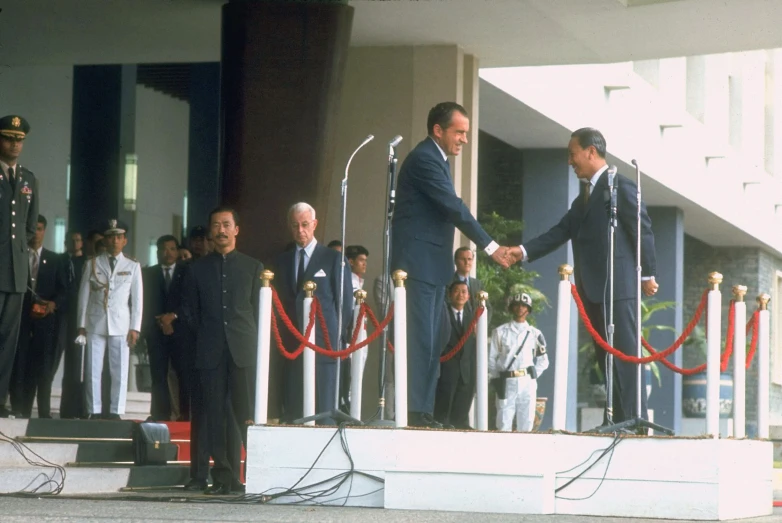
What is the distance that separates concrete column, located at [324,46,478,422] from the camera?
1253 cm

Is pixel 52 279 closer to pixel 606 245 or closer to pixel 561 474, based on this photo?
pixel 606 245

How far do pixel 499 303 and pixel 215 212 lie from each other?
8.16 metres

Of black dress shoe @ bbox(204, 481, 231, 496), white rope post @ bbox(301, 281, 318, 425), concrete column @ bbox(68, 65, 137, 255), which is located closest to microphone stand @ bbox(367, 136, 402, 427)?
white rope post @ bbox(301, 281, 318, 425)

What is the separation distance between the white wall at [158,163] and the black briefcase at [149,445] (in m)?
11.9

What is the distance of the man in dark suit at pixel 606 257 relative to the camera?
7.33m

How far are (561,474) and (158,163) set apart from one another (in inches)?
642

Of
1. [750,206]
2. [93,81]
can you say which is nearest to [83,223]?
[93,81]

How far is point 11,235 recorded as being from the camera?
8.34 meters

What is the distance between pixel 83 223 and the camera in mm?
16109

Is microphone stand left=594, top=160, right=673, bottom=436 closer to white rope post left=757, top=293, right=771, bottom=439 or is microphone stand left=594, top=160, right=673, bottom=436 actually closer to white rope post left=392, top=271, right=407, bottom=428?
white rope post left=757, top=293, right=771, bottom=439

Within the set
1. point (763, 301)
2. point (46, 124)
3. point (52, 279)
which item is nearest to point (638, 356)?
point (763, 301)

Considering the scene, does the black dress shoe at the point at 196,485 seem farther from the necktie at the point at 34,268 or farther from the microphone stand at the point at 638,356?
the necktie at the point at 34,268

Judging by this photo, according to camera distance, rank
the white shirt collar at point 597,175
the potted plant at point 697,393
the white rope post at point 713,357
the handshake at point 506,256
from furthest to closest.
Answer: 1. the potted plant at point 697,393
2. the handshake at point 506,256
3. the white shirt collar at point 597,175
4. the white rope post at point 713,357

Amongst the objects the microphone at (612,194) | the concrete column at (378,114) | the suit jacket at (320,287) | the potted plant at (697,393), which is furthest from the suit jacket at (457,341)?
the potted plant at (697,393)
